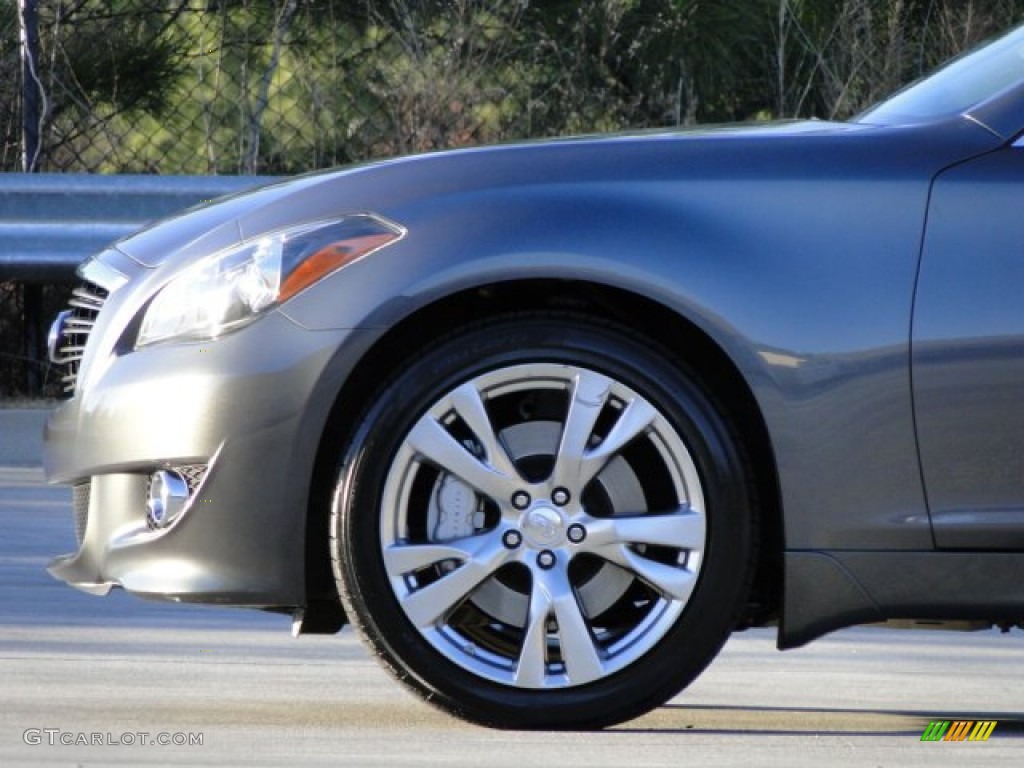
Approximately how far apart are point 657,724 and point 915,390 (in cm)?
84

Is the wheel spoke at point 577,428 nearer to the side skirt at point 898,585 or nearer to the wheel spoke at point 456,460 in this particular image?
the wheel spoke at point 456,460

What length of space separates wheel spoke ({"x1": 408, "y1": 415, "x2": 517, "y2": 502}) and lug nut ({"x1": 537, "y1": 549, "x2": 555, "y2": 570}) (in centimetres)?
12

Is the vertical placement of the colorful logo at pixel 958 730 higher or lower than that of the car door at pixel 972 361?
lower

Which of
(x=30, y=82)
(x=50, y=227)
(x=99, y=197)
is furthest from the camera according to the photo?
(x=30, y=82)

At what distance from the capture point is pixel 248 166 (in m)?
10.6

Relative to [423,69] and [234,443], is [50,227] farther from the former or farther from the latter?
[234,443]

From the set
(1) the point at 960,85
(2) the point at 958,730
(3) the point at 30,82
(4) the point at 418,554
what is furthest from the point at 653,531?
(3) the point at 30,82

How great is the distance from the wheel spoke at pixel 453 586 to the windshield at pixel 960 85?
3.84 ft

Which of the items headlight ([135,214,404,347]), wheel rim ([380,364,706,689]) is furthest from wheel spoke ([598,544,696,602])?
headlight ([135,214,404,347])

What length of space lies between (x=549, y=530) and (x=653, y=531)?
19 centimetres

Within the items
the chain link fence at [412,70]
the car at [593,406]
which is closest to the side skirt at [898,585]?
the car at [593,406]

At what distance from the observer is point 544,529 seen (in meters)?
4.10

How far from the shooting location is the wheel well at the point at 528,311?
4145 mm

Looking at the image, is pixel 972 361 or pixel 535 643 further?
pixel 535 643
